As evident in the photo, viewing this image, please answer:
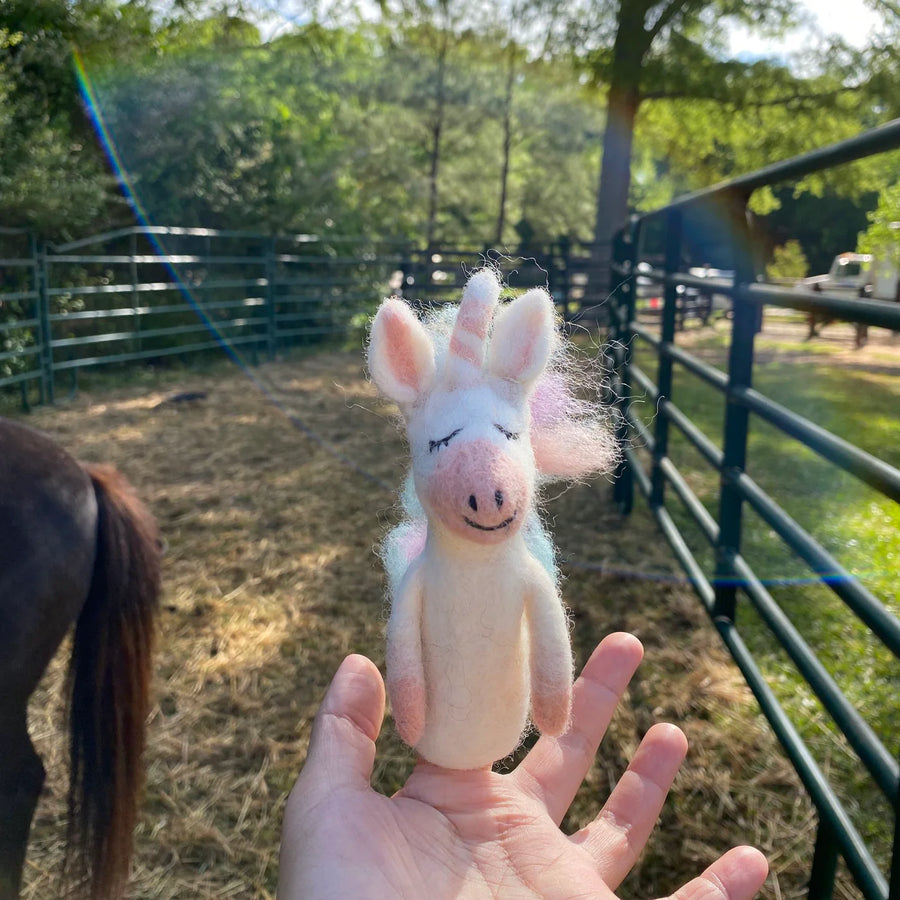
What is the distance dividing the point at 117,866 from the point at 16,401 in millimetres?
4631

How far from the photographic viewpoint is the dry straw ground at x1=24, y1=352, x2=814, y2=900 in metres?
1.52

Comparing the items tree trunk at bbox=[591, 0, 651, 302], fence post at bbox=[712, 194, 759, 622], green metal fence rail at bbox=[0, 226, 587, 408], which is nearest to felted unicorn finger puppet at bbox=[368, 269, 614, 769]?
fence post at bbox=[712, 194, 759, 622]

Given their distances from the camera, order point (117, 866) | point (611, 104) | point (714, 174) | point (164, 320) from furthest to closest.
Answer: point (714, 174) < point (611, 104) < point (164, 320) < point (117, 866)

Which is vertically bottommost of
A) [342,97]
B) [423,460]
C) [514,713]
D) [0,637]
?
[0,637]

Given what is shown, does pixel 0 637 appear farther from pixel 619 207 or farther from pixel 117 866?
pixel 619 207

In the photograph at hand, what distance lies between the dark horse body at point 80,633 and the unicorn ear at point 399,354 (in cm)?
92

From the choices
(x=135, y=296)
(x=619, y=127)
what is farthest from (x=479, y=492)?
(x=619, y=127)

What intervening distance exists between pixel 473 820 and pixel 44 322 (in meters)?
5.63

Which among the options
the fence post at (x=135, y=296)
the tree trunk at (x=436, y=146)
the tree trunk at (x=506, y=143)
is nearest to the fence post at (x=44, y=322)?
the fence post at (x=135, y=296)

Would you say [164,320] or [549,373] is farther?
[164,320]

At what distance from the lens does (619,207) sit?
852cm

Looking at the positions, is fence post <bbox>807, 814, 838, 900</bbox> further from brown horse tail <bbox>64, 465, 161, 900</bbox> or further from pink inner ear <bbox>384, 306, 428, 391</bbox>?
brown horse tail <bbox>64, 465, 161, 900</bbox>

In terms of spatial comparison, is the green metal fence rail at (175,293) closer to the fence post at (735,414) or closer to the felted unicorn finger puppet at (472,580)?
the fence post at (735,414)

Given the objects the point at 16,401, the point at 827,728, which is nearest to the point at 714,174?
the point at 16,401
